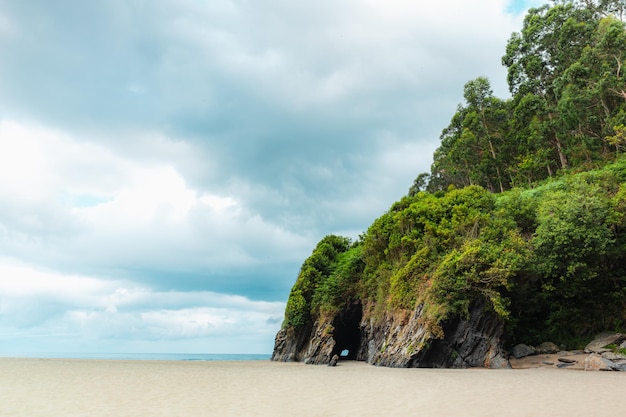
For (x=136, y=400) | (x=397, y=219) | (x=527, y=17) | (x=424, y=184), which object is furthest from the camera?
(x=424, y=184)

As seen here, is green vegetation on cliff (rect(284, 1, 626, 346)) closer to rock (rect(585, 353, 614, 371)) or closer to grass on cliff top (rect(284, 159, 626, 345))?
grass on cliff top (rect(284, 159, 626, 345))

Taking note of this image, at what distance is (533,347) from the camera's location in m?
28.4

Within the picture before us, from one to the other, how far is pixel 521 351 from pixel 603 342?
15.1 ft

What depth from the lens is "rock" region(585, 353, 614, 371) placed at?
2083 cm

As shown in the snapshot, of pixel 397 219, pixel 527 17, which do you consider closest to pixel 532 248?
pixel 397 219

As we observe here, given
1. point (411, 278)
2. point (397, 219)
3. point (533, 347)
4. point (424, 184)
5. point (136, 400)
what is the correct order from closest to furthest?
point (136, 400) < point (533, 347) < point (411, 278) < point (397, 219) < point (424, 184)

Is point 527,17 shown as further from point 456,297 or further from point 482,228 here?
point 456,297

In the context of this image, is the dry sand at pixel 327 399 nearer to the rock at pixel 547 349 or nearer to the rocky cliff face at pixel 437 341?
the rocky cliff face at pixel 437 341

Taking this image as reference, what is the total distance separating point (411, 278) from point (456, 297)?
16.9 feet

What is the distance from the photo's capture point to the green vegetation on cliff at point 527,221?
25.6 metres

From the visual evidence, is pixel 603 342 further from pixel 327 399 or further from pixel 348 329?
pixel 348 329

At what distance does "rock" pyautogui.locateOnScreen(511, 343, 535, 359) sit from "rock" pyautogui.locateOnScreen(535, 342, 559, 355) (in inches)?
20.1

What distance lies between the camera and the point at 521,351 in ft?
89.3

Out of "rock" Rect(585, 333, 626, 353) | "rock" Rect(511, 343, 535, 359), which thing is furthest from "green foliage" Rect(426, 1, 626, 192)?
"rock" Rect(511, 343, 535, 359)
